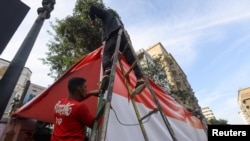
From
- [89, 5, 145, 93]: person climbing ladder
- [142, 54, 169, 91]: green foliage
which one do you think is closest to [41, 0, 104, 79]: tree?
[142, 54, 169, 91]: green foliage

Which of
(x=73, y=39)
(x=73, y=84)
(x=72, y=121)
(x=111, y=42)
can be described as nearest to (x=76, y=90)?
(x=73, y=84)

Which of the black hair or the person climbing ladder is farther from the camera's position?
the person climbing ladder

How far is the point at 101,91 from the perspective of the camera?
221cm

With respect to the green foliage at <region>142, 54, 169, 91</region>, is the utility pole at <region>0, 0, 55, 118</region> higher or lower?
lower

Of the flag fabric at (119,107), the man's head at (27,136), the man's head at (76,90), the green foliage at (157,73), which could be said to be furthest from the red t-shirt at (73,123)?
the green foliage at (157,73)

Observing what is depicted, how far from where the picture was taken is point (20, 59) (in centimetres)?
301

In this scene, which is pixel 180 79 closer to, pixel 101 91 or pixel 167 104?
pixel 167 104

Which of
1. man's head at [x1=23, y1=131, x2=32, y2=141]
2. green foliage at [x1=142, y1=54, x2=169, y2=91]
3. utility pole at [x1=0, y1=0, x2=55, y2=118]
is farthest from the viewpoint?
green foliage at [x1=142, y1=54, x2=169, y2=91]

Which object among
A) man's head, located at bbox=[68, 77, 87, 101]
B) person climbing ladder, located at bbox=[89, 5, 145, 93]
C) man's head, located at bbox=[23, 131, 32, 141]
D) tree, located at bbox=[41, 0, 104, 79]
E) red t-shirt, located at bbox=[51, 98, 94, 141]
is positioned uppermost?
tree, located at bbox=[41, 0, 104, 79]

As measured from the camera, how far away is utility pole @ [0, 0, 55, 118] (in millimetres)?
2609

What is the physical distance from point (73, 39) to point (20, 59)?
31.1ft

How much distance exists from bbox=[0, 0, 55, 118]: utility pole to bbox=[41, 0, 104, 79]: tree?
7.53 meters

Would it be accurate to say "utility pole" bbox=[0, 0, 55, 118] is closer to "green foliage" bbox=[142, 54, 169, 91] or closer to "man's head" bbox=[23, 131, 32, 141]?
"man's head" bbox=[23, 131, 32, 141]

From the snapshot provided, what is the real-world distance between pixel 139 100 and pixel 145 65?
13.2m
